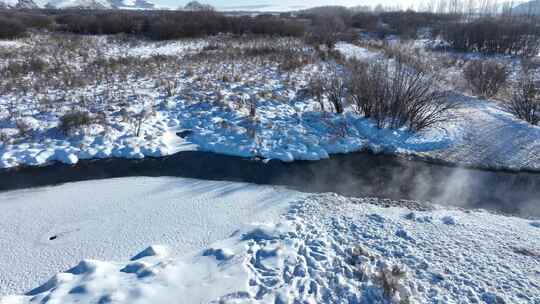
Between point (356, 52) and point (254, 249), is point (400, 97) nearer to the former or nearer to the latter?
point (254, 249)

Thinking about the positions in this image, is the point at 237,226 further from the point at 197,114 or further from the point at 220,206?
the point at 197,114

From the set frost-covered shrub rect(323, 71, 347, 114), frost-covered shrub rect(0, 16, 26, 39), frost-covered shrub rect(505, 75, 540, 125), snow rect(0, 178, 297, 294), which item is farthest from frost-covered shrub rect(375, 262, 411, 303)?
frost-covered shrub rect(0, 16, 26, 39)

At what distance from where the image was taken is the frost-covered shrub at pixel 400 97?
809 cm

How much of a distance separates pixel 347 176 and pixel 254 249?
333 centimetres

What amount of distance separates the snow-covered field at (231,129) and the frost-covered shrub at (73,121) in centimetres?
17

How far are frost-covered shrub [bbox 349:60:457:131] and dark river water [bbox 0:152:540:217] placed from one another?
1520 mm

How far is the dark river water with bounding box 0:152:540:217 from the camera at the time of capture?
605cm

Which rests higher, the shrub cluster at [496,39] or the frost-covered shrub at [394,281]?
the shrub cluster at [496,39]

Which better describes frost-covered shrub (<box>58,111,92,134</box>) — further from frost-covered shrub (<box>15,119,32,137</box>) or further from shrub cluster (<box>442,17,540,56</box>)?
shrub cluster (<box>442,17,540,56</box>)

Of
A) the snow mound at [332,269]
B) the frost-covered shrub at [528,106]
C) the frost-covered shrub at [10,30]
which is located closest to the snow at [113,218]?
the snow mound at [332,269]

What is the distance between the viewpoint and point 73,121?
25.4ft

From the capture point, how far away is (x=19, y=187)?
5867 mm

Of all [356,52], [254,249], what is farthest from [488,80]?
[254,249]

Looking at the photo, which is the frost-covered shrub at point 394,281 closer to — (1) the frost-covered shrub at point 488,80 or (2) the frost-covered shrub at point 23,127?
(2) the frost-covered shrub at point 23,127
